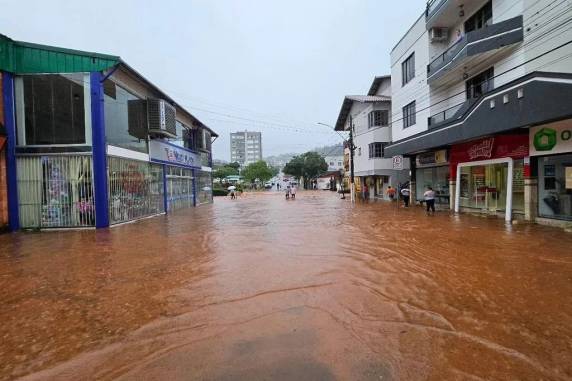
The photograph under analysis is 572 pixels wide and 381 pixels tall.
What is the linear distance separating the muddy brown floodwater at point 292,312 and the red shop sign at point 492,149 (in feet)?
18.1

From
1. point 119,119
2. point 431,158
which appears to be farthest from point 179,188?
point 431,158

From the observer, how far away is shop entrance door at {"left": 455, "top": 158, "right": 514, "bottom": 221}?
48.0 feet

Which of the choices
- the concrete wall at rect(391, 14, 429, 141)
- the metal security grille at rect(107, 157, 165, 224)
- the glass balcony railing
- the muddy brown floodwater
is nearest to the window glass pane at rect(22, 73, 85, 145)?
the metal security grille at rect(107, 157, 165, 224)

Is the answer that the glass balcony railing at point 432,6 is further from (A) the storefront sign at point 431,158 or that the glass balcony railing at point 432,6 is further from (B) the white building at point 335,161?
(B) the white building at point 335,161

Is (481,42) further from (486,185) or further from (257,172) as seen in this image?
(257,172)

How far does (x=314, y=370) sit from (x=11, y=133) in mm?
15680

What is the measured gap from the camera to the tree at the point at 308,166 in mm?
77500

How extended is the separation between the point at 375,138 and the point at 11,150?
26.3 meters

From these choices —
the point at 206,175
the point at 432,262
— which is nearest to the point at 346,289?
the point at 432,262

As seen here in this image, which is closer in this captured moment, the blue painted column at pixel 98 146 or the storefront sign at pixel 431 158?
the blue painted column at pixel 98 146

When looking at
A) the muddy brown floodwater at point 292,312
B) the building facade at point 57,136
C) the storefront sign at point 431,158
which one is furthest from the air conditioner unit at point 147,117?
the storefront sign at point 431,158

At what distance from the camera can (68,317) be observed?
4.84 metres

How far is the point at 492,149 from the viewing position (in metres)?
15.4

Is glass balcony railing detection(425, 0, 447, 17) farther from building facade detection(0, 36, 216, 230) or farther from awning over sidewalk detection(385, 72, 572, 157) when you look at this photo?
building facade detection(0, 36, 216, 230)
